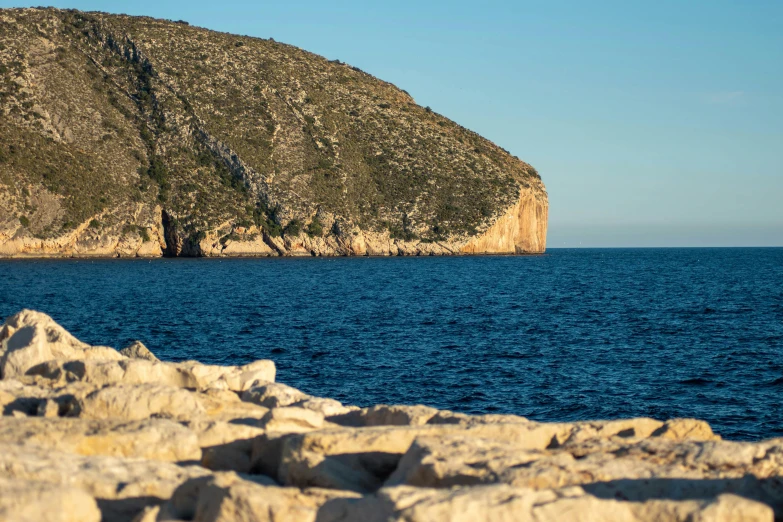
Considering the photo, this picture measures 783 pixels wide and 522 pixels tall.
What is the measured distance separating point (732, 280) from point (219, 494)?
236ft

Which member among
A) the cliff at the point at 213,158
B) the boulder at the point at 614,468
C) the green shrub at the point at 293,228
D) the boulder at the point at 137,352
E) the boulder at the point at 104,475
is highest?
the cliff at the point at 213,158

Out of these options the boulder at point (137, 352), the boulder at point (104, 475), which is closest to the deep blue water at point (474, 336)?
the boulder at point (137, 352)

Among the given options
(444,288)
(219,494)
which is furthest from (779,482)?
(444,288)

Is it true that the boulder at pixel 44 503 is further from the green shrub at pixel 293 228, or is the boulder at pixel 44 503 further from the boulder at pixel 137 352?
the green shrub at pixel 293 228

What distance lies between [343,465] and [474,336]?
25.5m

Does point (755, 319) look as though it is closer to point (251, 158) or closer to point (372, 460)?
point (372, 460)

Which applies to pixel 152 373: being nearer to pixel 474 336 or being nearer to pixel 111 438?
pixel 111 438

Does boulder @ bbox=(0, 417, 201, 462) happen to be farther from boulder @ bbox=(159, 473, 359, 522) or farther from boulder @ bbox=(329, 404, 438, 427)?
boulder @ bbox=(329, 404, 438, 427)

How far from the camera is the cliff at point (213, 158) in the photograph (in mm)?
91062

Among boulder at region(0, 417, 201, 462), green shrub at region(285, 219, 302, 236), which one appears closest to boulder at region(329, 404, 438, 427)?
boulder at region(0, 417, 201, 462)

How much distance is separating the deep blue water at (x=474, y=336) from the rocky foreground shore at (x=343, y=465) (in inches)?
407

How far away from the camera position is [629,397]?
20.7 m

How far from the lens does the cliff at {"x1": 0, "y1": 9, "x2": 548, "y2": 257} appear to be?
299ft

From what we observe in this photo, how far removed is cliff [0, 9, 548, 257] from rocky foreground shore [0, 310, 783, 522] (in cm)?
8161
